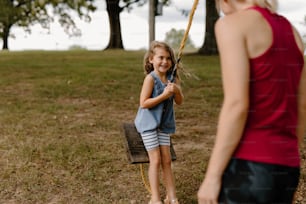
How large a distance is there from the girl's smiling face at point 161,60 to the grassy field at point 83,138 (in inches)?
43.6

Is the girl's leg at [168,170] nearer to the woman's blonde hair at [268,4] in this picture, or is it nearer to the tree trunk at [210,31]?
the woman's blonde hair at [268,4]

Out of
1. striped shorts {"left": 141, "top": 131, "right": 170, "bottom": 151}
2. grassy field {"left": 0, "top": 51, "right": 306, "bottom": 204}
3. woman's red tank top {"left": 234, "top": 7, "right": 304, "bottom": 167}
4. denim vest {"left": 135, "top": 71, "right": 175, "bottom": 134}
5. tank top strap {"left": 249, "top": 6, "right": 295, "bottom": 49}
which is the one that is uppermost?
tank top strap {"left": 249, "top": 6, "right": 295, "bottom": 49}

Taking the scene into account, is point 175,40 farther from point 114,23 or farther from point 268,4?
point 268,4

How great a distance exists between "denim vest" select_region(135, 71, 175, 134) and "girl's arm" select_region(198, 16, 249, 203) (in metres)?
1.74

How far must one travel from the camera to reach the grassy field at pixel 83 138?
12.8 ft

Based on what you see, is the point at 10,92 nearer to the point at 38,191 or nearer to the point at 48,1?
the point at 38,191

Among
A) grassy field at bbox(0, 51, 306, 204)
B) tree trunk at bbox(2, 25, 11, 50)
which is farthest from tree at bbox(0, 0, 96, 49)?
grassy field at bbox(0, 51, 306, 204)

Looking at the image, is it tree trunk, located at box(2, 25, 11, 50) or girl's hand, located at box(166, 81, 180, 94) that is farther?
tree trunk, located at box(2, 25, 11, 50)

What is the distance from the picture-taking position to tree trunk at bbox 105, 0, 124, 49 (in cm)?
2281

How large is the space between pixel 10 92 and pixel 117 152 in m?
4.29

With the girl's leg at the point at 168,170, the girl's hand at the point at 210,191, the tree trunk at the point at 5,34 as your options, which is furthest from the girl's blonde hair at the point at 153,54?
the tree trunk at the point at 5,34

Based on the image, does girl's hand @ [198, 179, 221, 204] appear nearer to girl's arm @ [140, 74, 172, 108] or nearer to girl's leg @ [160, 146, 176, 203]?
girl's arm @ [140, 74, 172, 108]

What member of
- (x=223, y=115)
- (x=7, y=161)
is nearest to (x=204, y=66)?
(x=7, y=161)

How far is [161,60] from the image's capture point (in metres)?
3.17
